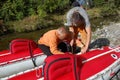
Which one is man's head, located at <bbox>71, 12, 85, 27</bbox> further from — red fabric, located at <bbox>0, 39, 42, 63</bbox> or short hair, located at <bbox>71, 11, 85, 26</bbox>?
red fabric, located at <bbox>0, 39, 42, 63</bbox>

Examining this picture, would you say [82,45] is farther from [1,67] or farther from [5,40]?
[5,40]

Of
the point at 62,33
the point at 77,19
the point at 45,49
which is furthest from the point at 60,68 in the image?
the point at 77,19

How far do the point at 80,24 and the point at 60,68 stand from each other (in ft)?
5.64

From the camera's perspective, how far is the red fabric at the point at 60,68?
5387 millimetres

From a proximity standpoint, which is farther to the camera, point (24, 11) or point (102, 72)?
point (24, 11)

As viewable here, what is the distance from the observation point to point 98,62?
5.93 meters

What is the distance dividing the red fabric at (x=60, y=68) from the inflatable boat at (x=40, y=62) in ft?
0.05

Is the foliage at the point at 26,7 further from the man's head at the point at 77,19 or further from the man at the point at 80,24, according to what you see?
the man's head at the point at 77,19

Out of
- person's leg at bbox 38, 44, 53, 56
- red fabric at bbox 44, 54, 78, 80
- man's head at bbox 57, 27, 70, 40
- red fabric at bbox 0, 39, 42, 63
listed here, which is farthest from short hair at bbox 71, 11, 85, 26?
red fabric at bbox 44, 54, 78, 80

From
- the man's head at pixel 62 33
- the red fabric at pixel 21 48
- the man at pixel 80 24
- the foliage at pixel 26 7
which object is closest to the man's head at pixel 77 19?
the man at pixel 80 24

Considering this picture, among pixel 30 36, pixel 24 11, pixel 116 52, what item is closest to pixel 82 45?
pixel 116 52

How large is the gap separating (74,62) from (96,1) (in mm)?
14564

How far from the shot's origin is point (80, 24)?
6938 mm

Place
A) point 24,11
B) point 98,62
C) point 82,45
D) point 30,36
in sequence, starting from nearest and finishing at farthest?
point 98,62 < point 82,45 < point 30,36 < point 24,11
